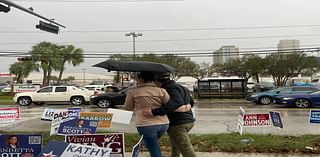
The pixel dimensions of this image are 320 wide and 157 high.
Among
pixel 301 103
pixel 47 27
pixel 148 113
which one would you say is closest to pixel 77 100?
pixel 47 27

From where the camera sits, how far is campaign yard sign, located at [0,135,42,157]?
477 centimetres

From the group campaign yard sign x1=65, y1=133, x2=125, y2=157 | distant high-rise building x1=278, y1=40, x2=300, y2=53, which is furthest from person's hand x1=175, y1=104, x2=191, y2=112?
distant high-rise building x1=278, y1=40, x2=300, y2=53

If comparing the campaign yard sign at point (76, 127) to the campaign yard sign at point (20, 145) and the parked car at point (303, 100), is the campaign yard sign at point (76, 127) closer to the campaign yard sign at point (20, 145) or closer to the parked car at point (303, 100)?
the campaign yard sign at point (20, 145)

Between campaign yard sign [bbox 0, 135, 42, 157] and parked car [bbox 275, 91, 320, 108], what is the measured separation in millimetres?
17794

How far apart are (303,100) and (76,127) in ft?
54.2

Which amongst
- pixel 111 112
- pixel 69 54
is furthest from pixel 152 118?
pixel 69 54

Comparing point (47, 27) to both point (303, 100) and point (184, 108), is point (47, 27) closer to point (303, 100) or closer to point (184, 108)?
point (184, 108)

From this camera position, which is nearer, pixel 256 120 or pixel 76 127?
pixel 76 127

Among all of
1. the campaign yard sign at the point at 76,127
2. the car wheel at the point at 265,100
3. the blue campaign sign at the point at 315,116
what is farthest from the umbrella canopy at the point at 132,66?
the car wheel at the point at 265,100

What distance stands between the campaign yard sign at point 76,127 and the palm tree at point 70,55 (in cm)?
5127

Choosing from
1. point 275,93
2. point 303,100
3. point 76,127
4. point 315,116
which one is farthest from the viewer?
point 275,93

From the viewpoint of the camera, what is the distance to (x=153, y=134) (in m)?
4.62

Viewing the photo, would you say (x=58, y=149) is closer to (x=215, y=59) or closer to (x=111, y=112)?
(x=111, y=112)

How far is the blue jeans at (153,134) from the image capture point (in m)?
4.59
